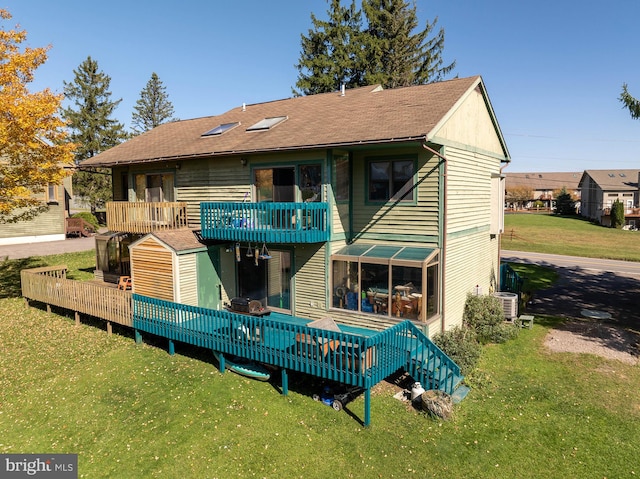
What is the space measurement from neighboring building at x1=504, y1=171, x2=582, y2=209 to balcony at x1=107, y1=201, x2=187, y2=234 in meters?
83.8

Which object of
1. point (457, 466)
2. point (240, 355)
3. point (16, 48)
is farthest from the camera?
point (16, 48)

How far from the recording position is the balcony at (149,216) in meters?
17.5

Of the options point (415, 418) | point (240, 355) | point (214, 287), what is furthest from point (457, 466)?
point (214, 287)

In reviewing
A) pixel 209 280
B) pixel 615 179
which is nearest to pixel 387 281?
pixel 209 280

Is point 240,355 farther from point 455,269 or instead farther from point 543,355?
point 543,355

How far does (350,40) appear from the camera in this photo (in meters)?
40.6

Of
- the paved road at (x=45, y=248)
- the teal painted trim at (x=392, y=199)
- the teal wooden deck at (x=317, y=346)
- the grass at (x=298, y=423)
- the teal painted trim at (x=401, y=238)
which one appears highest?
the teal painted trim at (x=392, y=199)

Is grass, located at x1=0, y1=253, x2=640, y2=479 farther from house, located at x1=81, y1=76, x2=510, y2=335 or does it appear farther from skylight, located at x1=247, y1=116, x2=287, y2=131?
skylight, located at x1=247, y1=116, x2=287, y2=131

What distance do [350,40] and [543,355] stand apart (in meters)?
35.3

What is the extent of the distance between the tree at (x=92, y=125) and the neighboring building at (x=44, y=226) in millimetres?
13283

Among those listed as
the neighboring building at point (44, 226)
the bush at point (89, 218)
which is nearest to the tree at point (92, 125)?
the bush at point (89, 218)

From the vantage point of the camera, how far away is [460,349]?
12.8m

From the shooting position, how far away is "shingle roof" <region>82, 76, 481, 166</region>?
13.4m

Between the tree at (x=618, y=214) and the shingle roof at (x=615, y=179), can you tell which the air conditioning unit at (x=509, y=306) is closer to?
the tree at (x=618, y=214)
